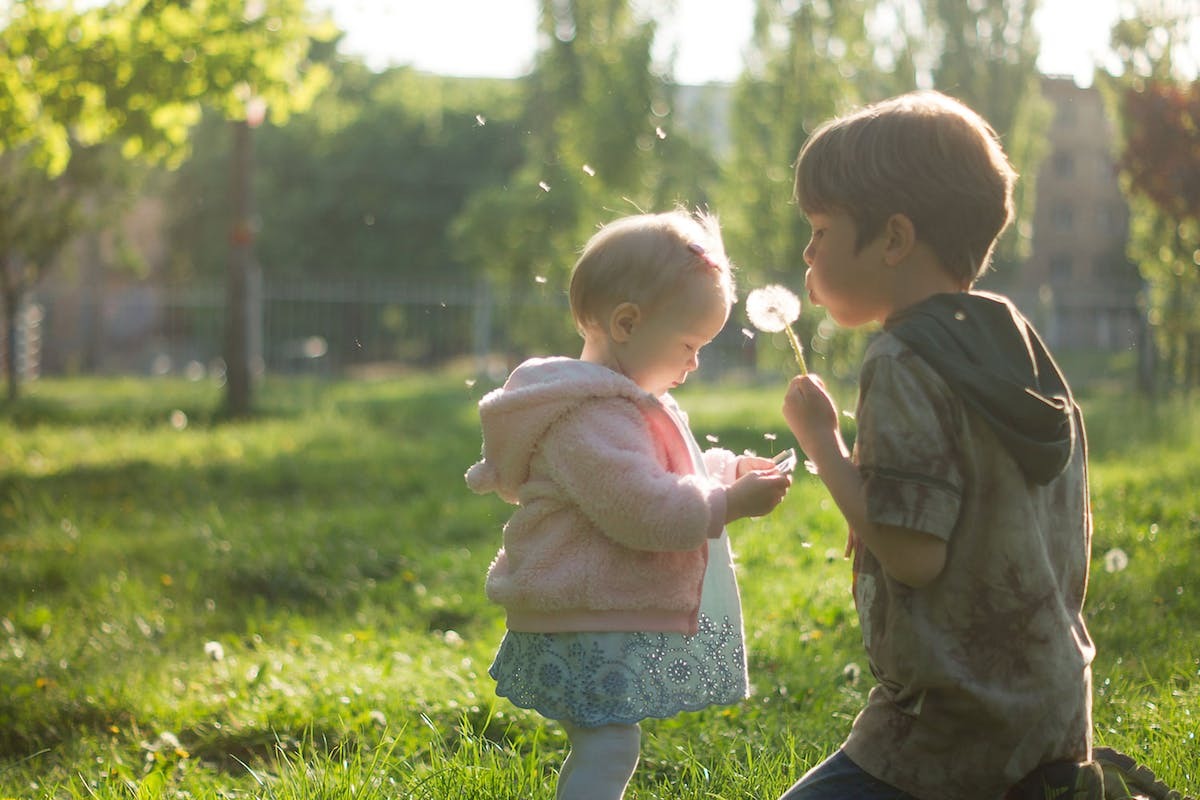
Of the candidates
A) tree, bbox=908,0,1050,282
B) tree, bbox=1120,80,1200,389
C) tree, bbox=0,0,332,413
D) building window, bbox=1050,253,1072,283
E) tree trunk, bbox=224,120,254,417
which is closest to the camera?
tree, bbox=0,0,332,413

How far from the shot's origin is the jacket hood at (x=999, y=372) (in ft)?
7.07

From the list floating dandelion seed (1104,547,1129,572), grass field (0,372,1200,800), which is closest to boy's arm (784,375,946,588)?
grass field (0,372,1200,800)

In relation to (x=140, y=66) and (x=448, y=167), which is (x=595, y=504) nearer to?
(x=140, y=66)

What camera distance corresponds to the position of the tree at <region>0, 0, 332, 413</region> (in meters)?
9.35

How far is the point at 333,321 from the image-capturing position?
104 ft

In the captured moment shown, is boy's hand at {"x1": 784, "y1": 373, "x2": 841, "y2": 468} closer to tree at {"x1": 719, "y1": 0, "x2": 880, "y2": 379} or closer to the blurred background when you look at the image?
the blurred background

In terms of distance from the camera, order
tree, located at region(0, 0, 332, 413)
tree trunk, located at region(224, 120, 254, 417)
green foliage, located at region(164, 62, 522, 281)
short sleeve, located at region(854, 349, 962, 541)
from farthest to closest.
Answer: green foliage, located at region(164, 62, 522, 281), tree trunk, located at region(224, 120, 254, 417), tree, located at region(0, 0, 332, 413), short sleeve, located at region(854, 349, 962, 541)

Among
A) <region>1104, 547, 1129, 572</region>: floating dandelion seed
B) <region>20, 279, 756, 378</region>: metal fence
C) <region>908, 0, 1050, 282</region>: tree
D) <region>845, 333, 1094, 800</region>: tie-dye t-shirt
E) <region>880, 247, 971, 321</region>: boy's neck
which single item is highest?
<region>908, 0, 1050, 282</region>: tree

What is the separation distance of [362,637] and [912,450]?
10.3ft

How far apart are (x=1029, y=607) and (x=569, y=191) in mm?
11385

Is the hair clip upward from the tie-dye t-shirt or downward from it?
upward

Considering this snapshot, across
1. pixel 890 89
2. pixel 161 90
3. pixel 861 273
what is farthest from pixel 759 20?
pixel 861 273

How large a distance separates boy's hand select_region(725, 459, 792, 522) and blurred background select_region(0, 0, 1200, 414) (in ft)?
1.93

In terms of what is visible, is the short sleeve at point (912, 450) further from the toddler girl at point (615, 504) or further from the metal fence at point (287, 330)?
the metal fence at point (287, 330)
